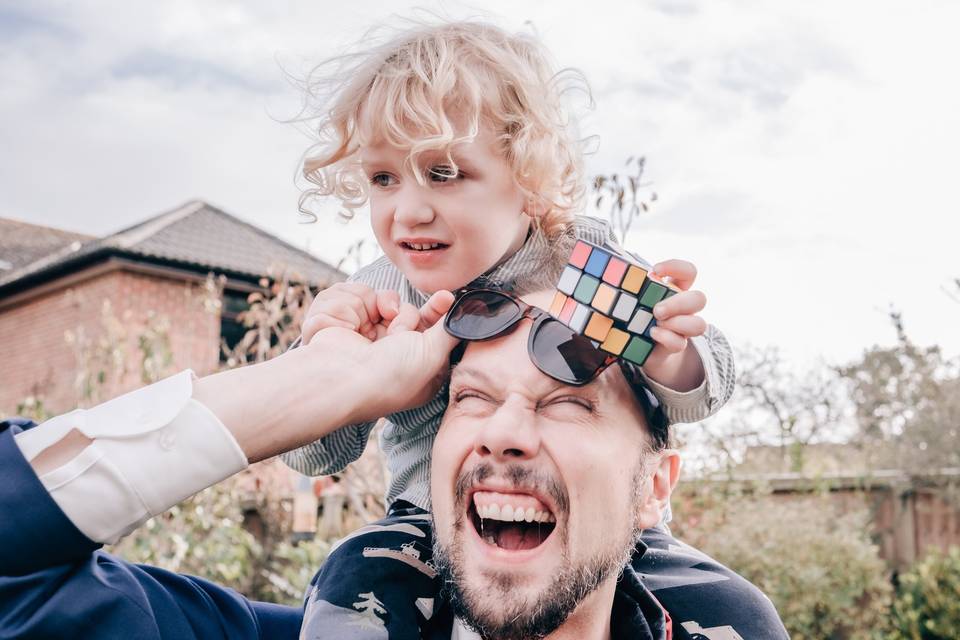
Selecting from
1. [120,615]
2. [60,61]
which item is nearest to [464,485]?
[120,615]

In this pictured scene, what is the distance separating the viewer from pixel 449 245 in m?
2.48

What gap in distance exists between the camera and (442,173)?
8.13ft

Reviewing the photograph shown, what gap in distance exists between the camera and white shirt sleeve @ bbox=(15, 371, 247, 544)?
1612 millimetres

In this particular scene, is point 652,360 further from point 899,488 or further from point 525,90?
point 899,488

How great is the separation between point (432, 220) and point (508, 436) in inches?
25.2

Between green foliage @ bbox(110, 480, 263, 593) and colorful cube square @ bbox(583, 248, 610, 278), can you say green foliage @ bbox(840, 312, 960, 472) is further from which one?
colorful cube square @ bbox(583, 248, 610, 278)

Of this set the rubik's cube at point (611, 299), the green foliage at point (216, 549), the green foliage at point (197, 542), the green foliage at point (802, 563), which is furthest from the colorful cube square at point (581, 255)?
the green foliage at point (197, 542)

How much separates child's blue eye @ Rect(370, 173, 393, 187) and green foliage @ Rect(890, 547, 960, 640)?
663 centimetres

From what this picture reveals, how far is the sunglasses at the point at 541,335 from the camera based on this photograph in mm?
2223

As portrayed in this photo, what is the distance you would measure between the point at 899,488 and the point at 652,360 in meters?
8.06

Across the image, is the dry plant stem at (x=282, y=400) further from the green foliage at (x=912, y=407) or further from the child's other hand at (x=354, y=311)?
the green foliage at (x=912, y=407)

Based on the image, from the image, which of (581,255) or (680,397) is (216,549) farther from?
(581,255)

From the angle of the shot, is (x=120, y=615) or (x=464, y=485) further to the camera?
(x=464, y=485)

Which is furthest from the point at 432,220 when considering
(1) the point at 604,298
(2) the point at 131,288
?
(2) the point at 131,288
